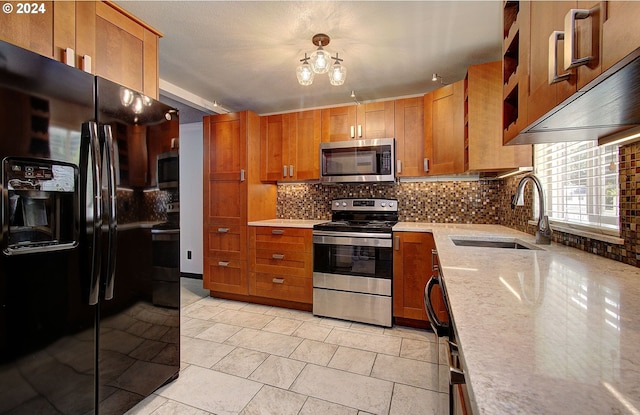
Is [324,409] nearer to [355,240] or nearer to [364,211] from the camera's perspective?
[355,240]

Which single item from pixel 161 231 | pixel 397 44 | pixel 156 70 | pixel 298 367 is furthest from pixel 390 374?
pixel 156 70

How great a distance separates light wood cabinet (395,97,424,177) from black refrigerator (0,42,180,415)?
6.96ft

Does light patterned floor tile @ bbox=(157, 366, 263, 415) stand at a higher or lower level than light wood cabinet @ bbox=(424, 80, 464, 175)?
lower

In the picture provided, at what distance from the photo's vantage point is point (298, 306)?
115 inches

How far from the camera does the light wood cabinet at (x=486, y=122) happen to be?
2.13 meters

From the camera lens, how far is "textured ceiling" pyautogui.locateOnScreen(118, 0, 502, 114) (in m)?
1.72

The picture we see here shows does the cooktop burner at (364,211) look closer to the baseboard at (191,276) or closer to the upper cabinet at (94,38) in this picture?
the upper cabinet at (94,38)

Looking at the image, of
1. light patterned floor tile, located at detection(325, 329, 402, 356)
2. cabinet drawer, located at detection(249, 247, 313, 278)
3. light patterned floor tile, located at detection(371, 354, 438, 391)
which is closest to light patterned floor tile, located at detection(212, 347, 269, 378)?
light patterned floor tile, located at detection(325, 329, 402, 356)

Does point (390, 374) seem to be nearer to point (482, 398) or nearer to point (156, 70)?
point (482, 398)

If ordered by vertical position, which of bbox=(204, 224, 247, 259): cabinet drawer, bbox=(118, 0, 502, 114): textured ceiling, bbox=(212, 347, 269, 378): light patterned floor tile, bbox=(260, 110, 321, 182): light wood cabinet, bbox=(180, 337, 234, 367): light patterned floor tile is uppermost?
bbox=(118, 0, 502, 114): textured ceiling

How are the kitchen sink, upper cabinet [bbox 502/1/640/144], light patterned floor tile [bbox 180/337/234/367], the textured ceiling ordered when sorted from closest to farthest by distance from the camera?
upper cabinet [bbox 502/1/640/144]
the textured ceiling
the kitchen sink
light patterned floor tile [bbox 180/337/234/367]

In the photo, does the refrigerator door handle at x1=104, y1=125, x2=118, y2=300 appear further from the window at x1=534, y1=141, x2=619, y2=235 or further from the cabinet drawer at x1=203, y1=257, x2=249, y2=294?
the window at x1=534, y1=141, x2=619, y2=235

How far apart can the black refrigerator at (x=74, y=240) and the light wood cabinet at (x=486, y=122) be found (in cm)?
221

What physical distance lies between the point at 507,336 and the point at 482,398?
219 mm
